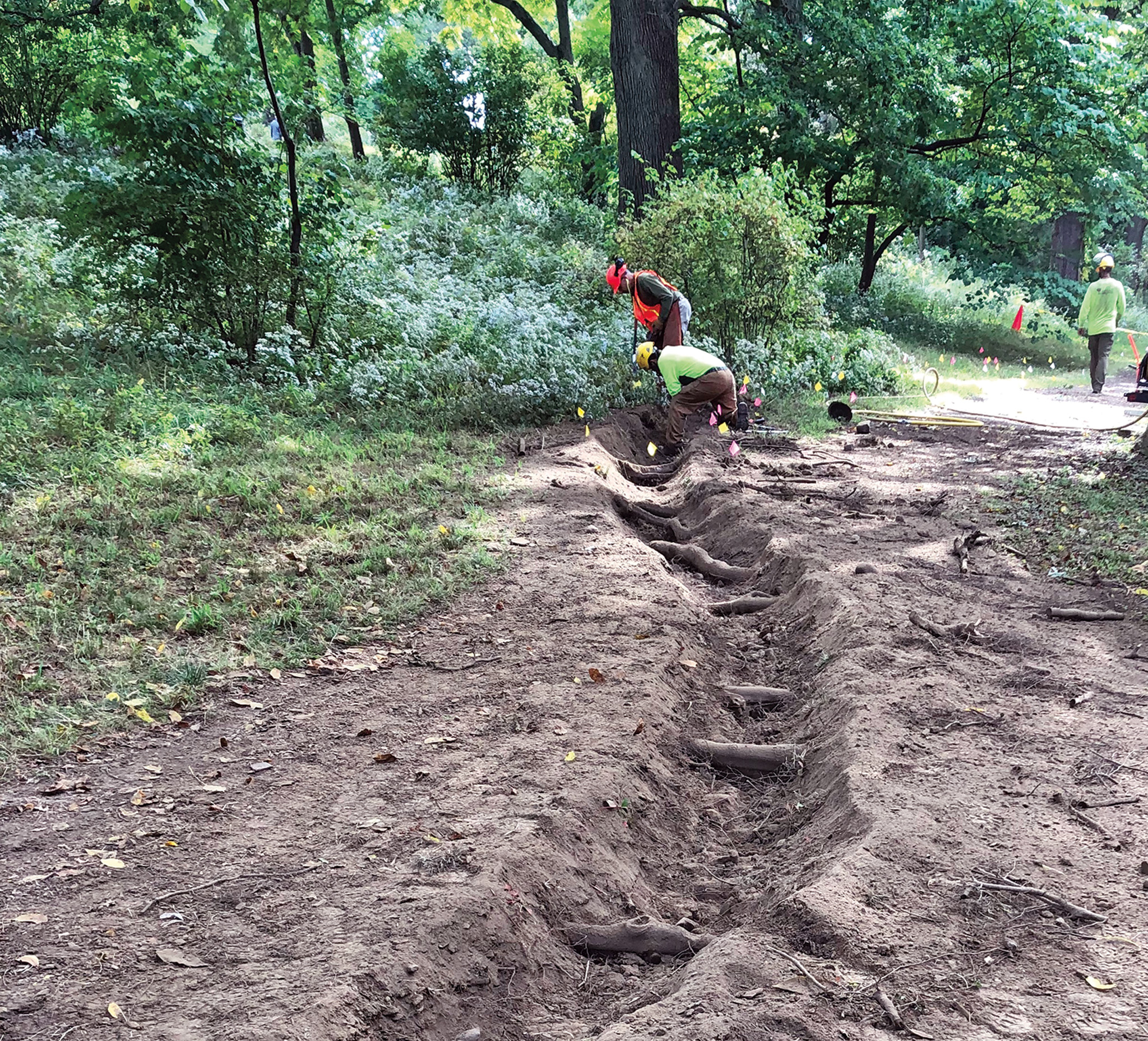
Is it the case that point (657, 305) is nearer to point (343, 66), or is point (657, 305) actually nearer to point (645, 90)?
point (645, 90)

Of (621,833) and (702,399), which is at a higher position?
(702,399)

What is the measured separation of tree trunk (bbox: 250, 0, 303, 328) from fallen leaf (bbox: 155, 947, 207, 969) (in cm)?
749

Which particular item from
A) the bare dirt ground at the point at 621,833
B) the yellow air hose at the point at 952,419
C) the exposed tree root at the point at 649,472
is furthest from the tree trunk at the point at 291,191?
the yellow air hose at the point at 952,419

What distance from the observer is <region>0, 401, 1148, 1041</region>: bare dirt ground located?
2600 millimetres

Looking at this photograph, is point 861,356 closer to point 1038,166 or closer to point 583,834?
point 1038,166

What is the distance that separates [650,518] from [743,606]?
1.84 metres

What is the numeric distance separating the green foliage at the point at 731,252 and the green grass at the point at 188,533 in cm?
431

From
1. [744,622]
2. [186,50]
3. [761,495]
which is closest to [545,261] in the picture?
[186,50]

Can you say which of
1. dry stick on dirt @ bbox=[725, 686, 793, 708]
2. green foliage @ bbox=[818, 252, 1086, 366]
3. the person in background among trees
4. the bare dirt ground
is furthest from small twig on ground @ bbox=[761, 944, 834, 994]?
green foliage @ bbox=[818, 252, 1086, 366]

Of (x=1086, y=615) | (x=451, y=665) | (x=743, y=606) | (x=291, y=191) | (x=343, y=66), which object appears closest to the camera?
(x=451, y=665)

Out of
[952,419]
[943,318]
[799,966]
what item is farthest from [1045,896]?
[943,318]

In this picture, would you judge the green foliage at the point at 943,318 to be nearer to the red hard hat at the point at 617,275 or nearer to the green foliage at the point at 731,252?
the green foliage at the point at 731,252

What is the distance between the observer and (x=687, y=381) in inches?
372

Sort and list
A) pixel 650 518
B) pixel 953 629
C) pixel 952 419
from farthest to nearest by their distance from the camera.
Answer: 1. pixel 952 419
2. pixel 650 518
3. pixel 953 629
